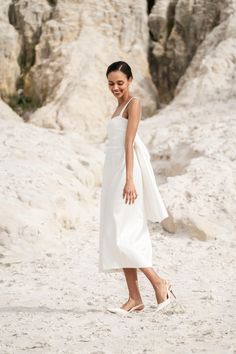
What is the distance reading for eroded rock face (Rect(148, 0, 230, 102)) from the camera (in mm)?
11094

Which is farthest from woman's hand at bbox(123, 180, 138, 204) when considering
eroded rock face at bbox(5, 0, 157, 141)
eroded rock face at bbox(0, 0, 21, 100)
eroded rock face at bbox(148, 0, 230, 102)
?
eroded rock face at bbox(0, 0, 21, 100)

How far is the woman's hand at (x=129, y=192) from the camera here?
3.38m

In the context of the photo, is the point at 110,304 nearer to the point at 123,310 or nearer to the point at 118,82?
the point at 123,310

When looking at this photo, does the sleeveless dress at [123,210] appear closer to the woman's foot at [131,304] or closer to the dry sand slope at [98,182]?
the woman's foot at [131,304]

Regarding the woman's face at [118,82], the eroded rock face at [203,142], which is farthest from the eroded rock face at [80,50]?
the woman's face at [118,82]

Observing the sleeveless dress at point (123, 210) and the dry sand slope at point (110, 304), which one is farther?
the sleeveless dress at point (123, 210)

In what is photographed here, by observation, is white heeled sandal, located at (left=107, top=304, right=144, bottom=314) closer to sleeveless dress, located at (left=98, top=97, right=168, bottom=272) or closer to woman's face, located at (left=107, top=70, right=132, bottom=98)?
sleeveless dress, located at (left=98, top=97, right=168, bottom=272)

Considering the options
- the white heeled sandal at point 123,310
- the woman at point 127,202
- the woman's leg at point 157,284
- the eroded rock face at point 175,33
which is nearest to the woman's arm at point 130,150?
the woman at point 127,202

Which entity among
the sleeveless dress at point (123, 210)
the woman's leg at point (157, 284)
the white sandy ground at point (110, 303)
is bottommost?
the white sandy ground at point (110, 303)

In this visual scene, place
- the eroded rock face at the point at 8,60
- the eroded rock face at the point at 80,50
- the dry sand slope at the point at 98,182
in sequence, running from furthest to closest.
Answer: the eroded rock face at the point at 8,60
the eroded rock face at the point at 80,50
the dry sand slope at the point at 98,182

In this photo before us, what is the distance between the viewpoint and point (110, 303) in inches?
148

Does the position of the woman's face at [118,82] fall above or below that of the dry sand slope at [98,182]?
above

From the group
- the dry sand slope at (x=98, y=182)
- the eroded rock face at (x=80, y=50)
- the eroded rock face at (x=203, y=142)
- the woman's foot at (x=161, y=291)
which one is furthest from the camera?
the eroded rock face at (x=80, y=50)

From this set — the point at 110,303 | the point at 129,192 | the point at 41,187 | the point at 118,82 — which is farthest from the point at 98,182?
the point at 129,192
